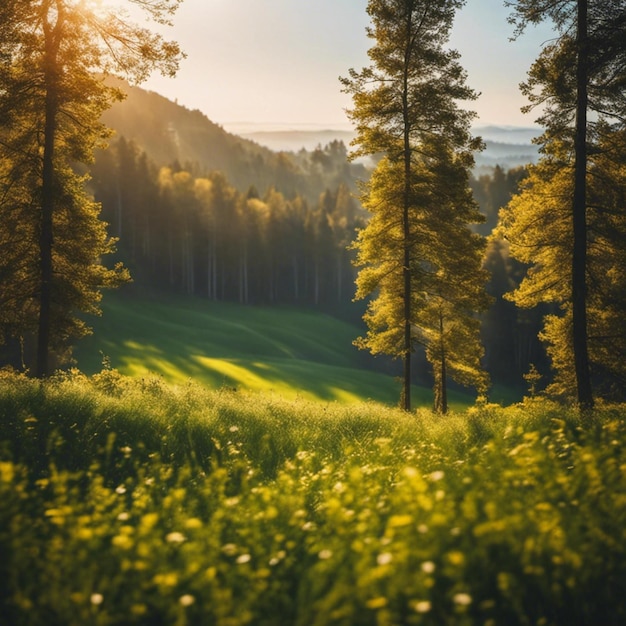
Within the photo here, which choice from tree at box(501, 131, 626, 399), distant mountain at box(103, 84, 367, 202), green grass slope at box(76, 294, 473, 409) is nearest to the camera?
tree at box(501, 131, 626, 399)

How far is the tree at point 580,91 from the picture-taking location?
13.7m

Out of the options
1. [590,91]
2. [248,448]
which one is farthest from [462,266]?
[248,448]

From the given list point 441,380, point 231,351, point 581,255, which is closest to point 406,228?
point 581,255

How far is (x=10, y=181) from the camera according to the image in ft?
47.0

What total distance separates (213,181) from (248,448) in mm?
70104

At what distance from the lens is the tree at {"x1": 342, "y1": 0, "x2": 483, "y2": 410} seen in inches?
691

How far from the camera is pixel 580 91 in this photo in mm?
14773

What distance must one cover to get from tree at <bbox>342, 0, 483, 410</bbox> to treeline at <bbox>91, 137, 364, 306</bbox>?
1369 inches

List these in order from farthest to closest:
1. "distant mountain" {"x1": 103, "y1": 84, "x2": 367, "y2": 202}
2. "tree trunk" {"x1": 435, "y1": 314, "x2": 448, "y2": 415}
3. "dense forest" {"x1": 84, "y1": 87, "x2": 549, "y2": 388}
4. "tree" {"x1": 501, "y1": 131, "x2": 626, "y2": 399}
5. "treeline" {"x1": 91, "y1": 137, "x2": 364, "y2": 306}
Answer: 1. "distant mountain" {"x1": 103, "y1": 84, "x2": 367, "y2": 202}
2. "treeline" {"x1": 91, "y1": 137, "x2": 364, "y2": 306}
3. "dense forest" {"x1": 84, "y1": 87, "x2": 549, "y2": 388}
4. "tree trunk" {"x1": 435, "y1": 314, "x2": 448, "y2": 415}
5. "tree" {"x1": 501, "y1": 131, "x2": 626, "y2": 399}

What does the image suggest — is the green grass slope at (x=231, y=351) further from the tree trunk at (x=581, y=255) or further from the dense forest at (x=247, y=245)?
the tree trunk at (x=581, y=255)

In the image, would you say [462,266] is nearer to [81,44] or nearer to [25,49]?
[81,44]

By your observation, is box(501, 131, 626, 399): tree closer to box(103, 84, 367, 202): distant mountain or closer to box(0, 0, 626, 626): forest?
box(0, 0, 626, 626): forest

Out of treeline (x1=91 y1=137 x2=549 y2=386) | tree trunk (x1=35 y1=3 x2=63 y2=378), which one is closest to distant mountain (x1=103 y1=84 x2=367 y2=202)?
treeline (x1=91 y1=137 x2=549 y2=386)

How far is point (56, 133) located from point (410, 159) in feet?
38.1
